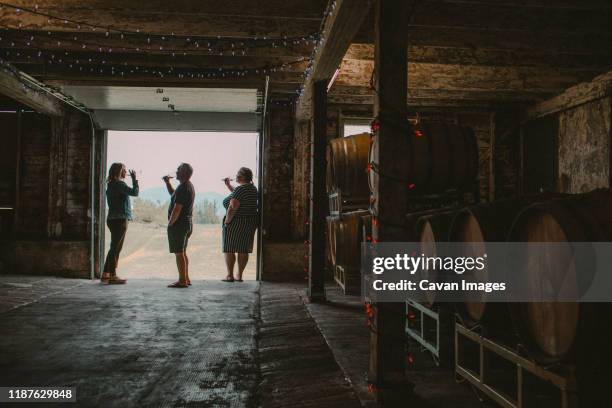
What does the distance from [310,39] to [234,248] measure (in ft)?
13.5

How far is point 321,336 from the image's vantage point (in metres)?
4.65

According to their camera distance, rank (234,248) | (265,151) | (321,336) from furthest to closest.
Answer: (265,151), (234,248), (321,336)

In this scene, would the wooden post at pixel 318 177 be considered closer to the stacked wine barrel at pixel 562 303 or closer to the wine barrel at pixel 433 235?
the wine barrel at pixel 433 235

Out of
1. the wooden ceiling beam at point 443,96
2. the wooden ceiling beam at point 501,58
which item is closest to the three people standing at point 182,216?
the wooden ceiling beam at point 443,96

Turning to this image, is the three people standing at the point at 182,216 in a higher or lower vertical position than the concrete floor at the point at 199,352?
higher

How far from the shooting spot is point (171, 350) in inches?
163

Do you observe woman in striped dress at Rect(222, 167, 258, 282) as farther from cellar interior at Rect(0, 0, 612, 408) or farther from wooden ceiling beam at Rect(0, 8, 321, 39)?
wooden ceiling beam at Rect(0, 8, 321, 39)

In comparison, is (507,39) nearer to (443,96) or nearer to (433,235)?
(443,96)

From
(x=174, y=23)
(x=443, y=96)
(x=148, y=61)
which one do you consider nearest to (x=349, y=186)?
(x=174, y=23)

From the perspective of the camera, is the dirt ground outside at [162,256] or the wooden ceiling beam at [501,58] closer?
the wooden ceiling beam at [501,58]

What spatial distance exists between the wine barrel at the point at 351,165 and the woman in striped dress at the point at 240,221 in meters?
2.72

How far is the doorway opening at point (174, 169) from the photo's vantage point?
369 inches

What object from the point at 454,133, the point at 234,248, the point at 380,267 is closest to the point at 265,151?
the point at 234,248

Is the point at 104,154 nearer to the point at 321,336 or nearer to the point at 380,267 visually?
the point at 321,336
